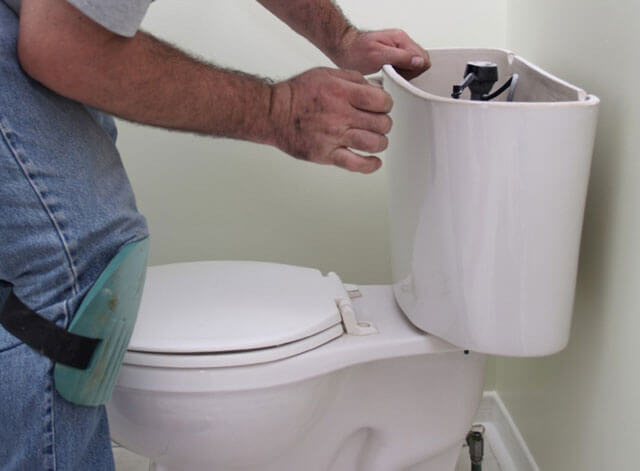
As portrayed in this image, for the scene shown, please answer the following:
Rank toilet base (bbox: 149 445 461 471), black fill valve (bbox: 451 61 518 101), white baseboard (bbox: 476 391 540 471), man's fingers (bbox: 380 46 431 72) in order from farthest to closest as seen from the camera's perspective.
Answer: white baseboard (bbox: 476 391 540 471) → toilet base (bbox: 149 445 461 471) → man's fingers (bbox: 380 46 431 72) → black fill valve (bbox: 451 61 518 101)

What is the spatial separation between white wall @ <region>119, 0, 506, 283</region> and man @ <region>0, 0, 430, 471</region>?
531 millimetres

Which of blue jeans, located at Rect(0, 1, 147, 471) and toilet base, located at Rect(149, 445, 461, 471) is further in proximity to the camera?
toilet base, located at Rect(149, 445, 461, 471)

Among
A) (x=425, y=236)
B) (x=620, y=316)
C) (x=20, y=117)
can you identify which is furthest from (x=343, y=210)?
(x=20, y=117)

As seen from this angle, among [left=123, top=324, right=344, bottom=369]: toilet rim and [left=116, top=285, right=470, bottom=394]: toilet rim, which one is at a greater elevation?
[left=123, top=324, right=344, bottom=369]: toilet rim

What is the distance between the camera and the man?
0.56 meters

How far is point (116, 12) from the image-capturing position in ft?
1.77

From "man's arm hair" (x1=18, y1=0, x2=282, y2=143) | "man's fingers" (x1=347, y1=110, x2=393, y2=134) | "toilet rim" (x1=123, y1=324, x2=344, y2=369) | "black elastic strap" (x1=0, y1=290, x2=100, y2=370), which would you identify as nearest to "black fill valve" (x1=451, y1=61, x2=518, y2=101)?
"man's fingers" (x1=347, y1=110, x2=393, y2=134)

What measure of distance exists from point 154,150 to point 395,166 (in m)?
0.51

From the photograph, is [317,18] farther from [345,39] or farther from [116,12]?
[116,12]

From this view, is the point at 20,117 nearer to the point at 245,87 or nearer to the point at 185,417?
the point at 245,87

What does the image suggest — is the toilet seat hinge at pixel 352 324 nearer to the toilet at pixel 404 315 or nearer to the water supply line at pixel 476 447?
the toilet at pixel 404 315

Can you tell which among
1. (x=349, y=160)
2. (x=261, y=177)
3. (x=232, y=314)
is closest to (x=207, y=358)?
(x=232, y=314)

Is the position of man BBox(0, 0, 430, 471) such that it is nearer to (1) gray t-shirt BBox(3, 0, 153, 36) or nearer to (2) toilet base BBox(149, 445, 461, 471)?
(1) gray t-shirt BBox(3, 0, 153, 36)

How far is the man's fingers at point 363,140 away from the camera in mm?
694
